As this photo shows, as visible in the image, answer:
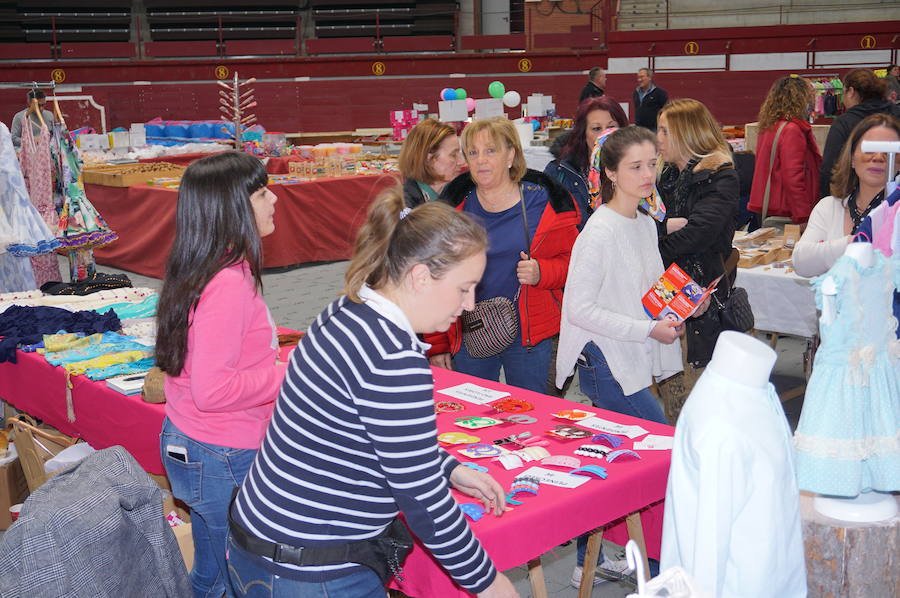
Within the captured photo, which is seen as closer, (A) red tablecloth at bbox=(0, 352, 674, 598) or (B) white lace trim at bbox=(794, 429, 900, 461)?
(B) white lace trim at bbox=(794, 429, 900, 461)

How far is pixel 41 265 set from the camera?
252 inches

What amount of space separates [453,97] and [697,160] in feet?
22.7

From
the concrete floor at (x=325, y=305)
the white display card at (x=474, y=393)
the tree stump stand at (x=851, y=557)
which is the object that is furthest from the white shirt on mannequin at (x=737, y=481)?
the concrete floor at (x=325, y=305)

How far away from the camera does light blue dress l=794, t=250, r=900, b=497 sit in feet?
6.08

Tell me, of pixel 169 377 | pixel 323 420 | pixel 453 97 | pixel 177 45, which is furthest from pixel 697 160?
pixel 177 45

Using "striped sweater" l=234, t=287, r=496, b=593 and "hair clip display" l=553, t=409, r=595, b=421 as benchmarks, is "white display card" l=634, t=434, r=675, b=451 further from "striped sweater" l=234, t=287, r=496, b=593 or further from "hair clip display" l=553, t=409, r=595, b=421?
"striped sweater" l=234, t=287, r=496, b=593

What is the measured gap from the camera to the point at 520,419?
265 cm

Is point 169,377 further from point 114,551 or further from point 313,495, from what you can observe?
point 313,495

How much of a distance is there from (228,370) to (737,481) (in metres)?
1.21

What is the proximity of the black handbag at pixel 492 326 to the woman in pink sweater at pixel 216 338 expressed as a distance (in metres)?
1.15

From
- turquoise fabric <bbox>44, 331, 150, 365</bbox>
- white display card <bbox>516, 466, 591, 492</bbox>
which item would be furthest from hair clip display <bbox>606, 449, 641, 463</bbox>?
turquoise fabric <bbox>44, 331, 150, 365</bbox>

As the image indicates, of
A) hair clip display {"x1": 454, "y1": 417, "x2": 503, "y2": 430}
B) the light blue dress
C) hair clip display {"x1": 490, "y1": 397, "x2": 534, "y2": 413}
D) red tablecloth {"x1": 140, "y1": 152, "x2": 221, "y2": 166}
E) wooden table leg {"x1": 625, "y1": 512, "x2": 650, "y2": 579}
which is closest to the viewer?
the light blue dress

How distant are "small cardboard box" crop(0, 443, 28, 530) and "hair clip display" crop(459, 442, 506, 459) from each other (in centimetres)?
230

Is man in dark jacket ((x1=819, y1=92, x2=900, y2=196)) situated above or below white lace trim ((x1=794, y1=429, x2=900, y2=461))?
above
